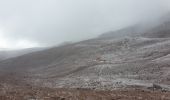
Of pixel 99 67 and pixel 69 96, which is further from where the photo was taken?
pixel 99 67

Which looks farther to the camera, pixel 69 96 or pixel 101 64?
pixel 101 64

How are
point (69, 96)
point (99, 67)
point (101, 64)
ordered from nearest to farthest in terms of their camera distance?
point (69, 96), point (99, 67), point (101, 64)

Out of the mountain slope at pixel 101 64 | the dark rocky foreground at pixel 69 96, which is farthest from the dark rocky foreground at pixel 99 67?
the dark rocky foreground at pixel 69 96

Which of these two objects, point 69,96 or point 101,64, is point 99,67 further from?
point 69,96

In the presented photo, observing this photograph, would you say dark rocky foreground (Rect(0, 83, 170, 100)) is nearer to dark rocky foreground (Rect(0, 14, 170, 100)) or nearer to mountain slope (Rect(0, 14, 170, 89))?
dark rocky foreground (Rect(0, 14, 170, 100))

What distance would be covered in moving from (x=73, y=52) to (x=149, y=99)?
108825 millimetres

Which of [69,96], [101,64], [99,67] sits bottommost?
[99,67]

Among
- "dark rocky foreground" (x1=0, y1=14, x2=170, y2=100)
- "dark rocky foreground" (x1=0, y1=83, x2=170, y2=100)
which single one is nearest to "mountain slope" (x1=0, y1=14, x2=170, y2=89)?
"dark rocky foreground" (x1=0, y1=14, x2=170, y2=100)

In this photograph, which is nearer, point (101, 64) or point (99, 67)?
point (99, 67)

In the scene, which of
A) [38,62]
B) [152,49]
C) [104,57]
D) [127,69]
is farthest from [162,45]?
[38,62]

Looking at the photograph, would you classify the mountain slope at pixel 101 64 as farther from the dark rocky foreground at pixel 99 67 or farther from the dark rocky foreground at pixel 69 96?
the dark rocky foreground at pixel 69 96

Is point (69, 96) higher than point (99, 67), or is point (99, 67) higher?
point (69, 96)

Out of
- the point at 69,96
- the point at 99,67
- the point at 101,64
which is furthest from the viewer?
the point at 101,64

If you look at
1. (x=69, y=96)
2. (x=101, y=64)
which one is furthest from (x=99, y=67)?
(x=69, y=96)
